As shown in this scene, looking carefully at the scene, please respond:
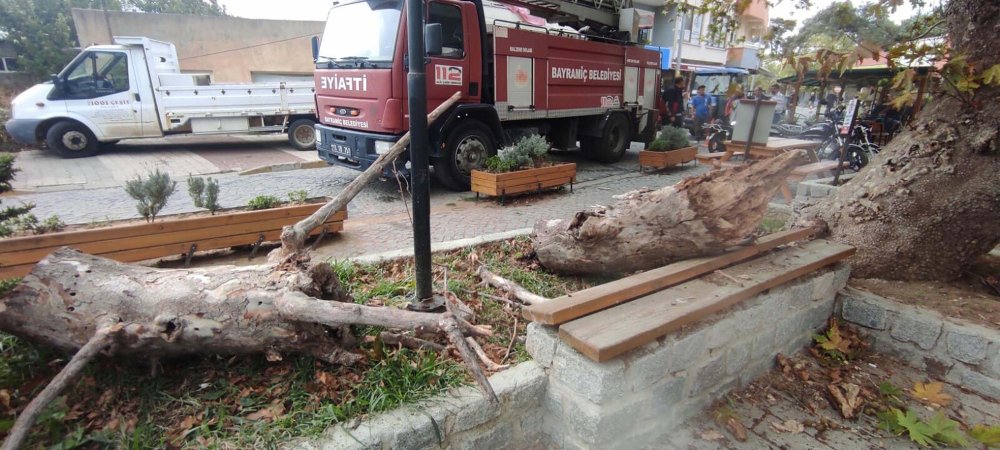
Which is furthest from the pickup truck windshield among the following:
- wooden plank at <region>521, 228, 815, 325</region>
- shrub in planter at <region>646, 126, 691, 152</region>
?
shrub in planter at <region>646, 126, 691, 152</region>

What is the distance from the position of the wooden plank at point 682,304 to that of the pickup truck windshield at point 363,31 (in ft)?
16.9

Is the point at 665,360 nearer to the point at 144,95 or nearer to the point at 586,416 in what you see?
the point at 586,416

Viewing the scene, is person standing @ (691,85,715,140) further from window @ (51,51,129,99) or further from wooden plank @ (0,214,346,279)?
window @ (51,51,129,99)

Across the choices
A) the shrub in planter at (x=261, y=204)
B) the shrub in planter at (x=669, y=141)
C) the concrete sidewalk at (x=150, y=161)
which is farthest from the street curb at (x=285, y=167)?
the shrub in planter at (x=669, y=141)

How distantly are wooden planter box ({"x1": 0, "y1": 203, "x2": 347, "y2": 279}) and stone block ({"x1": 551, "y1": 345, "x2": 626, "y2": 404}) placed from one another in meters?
3.36

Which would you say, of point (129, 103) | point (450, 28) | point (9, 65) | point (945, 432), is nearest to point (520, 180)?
point (450, 28)

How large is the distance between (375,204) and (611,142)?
6.02 meters

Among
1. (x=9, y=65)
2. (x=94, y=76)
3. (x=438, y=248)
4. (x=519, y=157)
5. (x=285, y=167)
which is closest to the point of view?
(x=438, y=248)

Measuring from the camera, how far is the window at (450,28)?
6.78 m

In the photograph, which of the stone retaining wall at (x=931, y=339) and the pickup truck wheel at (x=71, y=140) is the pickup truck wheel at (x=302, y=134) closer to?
the pickup truck wheel at (x=71, y=140)

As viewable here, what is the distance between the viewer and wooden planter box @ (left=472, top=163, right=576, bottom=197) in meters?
6.78

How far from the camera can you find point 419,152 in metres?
2.61

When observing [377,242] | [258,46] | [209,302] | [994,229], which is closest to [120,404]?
[209,302]

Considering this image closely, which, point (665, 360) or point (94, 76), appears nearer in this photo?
point (665, 360)
